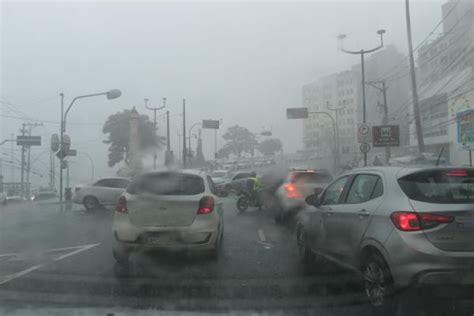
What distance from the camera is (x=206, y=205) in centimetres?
657

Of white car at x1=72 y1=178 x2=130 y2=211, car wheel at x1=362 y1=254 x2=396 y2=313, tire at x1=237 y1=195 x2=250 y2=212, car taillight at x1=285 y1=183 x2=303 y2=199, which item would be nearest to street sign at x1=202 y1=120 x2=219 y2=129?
white car at x1=72 y1=178 x2=130 y2=211

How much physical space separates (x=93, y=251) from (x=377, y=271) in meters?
5.32

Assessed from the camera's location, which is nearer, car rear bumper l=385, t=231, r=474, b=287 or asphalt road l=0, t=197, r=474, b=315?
car rear bumper l=385, t=231, r=474, b=287

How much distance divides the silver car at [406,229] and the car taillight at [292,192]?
6.01 metres

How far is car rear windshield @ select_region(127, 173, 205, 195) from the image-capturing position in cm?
661

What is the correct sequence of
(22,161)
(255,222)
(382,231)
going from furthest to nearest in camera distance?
(22,161), (255,222), (382,231)

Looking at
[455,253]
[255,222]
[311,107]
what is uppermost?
[311,107]

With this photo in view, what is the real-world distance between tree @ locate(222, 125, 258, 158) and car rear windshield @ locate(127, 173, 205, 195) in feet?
231

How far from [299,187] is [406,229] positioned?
7.41m

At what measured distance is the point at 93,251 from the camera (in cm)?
791

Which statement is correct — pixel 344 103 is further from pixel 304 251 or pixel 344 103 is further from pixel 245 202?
pixel 304 251

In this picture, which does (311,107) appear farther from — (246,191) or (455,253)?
(455,253)

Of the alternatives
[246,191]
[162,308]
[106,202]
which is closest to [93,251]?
[162,308]

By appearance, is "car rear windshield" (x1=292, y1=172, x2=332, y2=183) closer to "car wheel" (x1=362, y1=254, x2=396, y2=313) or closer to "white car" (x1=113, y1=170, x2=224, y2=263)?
"white car" (x1=113, y1=170, x2=224, y2=263)
